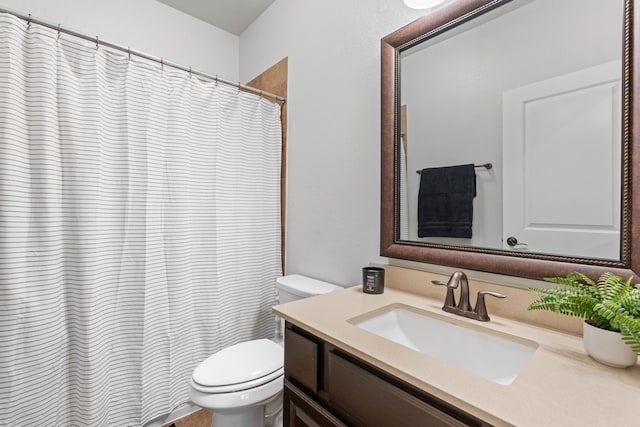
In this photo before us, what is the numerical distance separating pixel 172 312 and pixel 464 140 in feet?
5.33

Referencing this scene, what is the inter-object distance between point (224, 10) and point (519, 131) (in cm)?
221

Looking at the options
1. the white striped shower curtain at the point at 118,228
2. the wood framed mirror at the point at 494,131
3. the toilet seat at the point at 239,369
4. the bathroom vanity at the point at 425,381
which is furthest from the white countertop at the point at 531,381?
the white striped shower curtain at the point at 118,228

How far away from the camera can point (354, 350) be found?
72 cm

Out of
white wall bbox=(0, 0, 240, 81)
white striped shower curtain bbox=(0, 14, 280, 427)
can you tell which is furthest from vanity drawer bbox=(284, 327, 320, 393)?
white wall bbox=(0, 0, 240, 81)

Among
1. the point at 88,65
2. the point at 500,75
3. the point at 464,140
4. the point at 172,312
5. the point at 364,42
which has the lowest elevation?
the point at 172,312

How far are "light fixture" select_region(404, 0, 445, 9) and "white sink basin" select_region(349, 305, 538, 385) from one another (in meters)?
1.15

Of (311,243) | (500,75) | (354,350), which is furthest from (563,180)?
(311,243)

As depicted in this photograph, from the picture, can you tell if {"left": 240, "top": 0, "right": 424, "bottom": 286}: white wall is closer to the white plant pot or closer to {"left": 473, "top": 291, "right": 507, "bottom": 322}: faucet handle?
{"left": 473, "top": 291, "right": 507, "bottom": 322}: faucet handle

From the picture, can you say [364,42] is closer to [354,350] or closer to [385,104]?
[385,104]

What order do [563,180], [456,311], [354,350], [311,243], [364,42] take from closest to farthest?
[354,350]
[563,180]
[456,311]
[364,42]
[311,243]

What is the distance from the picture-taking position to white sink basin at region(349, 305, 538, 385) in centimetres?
78

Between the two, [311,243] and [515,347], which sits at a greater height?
[311,243]

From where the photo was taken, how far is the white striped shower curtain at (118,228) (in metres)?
1.15

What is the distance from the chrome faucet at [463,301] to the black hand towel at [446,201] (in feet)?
0.60
